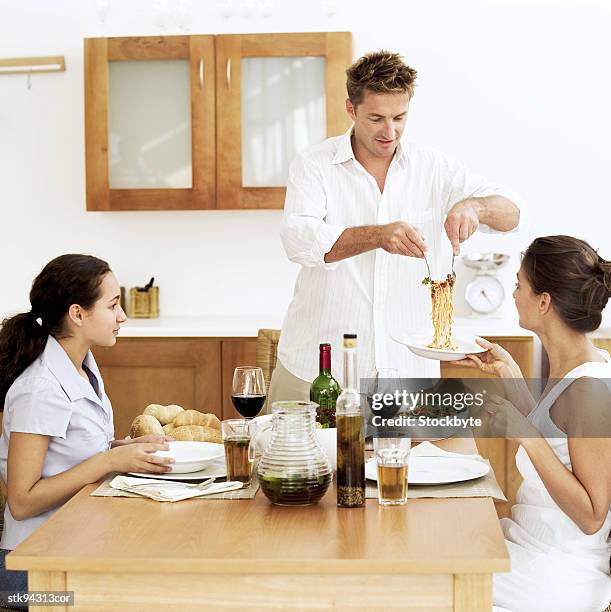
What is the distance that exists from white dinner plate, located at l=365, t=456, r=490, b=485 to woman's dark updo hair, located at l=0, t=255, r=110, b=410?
2.53 ft

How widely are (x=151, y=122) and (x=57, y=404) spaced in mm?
2313

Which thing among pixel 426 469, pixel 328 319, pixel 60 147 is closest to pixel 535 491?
pixel 426 469

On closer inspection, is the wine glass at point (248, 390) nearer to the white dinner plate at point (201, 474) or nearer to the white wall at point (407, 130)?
the white dinner plate at point (201, 474)

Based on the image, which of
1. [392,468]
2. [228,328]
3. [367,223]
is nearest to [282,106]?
[228,328]

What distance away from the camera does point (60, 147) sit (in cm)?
444

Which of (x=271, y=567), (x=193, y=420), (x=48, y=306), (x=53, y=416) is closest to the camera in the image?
(x=271, y=567)

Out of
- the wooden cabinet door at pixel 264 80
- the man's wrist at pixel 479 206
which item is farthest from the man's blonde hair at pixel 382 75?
the wooden cabinet door at pixel 264 80

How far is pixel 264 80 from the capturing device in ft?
13.3

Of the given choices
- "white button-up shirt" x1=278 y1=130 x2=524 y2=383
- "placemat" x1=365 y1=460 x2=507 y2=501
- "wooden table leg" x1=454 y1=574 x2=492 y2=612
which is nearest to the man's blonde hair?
"white button-up shirt" x1=278 y1=130 x2=524 y2=383

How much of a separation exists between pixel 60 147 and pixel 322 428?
115 inches

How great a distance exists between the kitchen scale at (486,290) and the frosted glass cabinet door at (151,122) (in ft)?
4.26

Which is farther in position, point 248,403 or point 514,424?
point 248,403

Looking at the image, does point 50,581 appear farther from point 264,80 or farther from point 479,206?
point 264,80

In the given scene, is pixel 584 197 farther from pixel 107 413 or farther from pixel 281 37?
pixel 107 413
